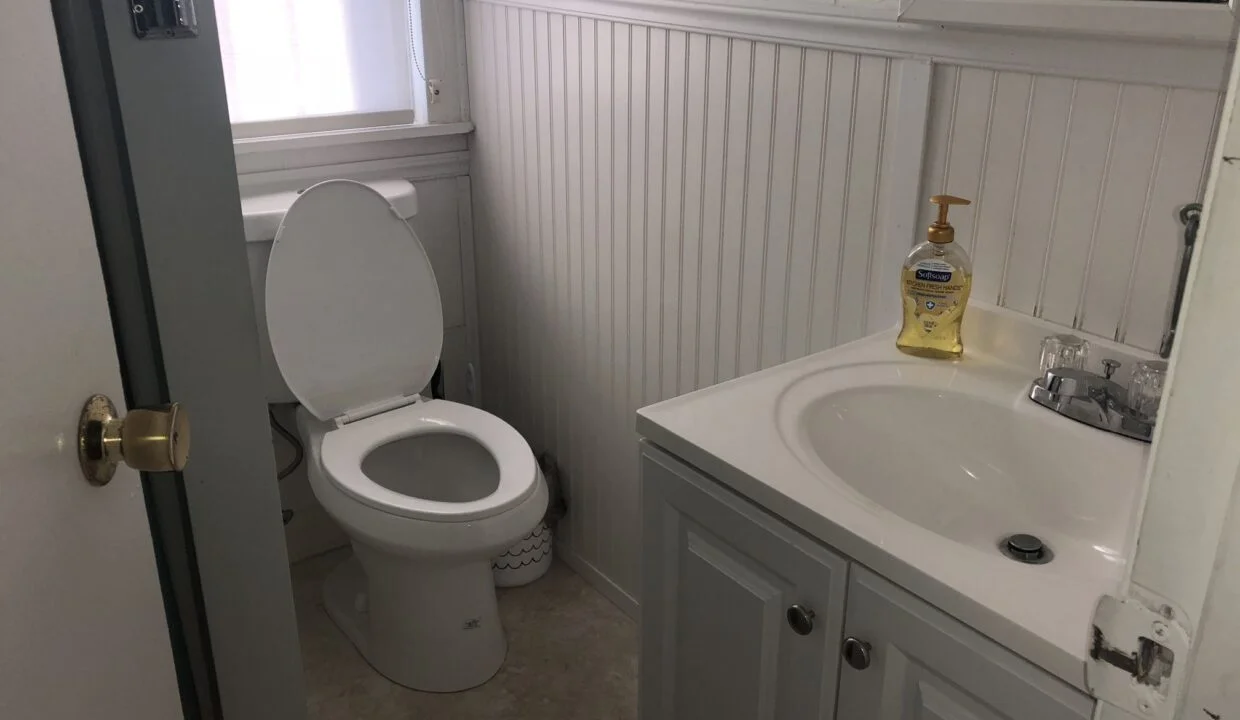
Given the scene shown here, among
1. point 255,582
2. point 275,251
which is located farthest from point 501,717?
point 275,251

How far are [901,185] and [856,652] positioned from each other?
66 centimetres

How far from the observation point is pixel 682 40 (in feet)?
5.40

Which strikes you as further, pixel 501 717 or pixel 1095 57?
pixel 501 717

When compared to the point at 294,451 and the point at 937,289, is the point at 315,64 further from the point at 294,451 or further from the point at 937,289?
the point at 937,289

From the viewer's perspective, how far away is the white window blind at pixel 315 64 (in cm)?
204

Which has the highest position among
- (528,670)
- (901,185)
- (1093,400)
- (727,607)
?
(901,185)

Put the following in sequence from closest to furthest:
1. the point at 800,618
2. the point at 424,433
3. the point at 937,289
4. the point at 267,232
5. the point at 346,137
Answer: the point at 800,618 → the point at 937,289 → the point at 267,232 → the point at 424,433 → the point at 346,137

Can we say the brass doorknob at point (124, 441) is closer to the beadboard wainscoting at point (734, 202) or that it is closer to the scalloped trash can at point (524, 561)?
Result: the beadboard wainscoting at point (734, 202)

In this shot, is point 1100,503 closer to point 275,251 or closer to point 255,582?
point 255,582

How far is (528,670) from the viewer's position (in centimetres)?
202

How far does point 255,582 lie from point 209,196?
46 centimetres

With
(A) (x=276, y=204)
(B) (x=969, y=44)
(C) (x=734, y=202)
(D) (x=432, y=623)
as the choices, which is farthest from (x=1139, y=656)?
(A) (x=276, y=204)

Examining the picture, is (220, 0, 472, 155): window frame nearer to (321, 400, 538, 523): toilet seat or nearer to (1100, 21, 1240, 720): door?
(321, 400, 538, 523): toilet seat

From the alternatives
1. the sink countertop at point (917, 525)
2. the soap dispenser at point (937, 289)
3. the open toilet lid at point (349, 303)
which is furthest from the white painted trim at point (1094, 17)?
the open toilet lid at point (349, 303)
